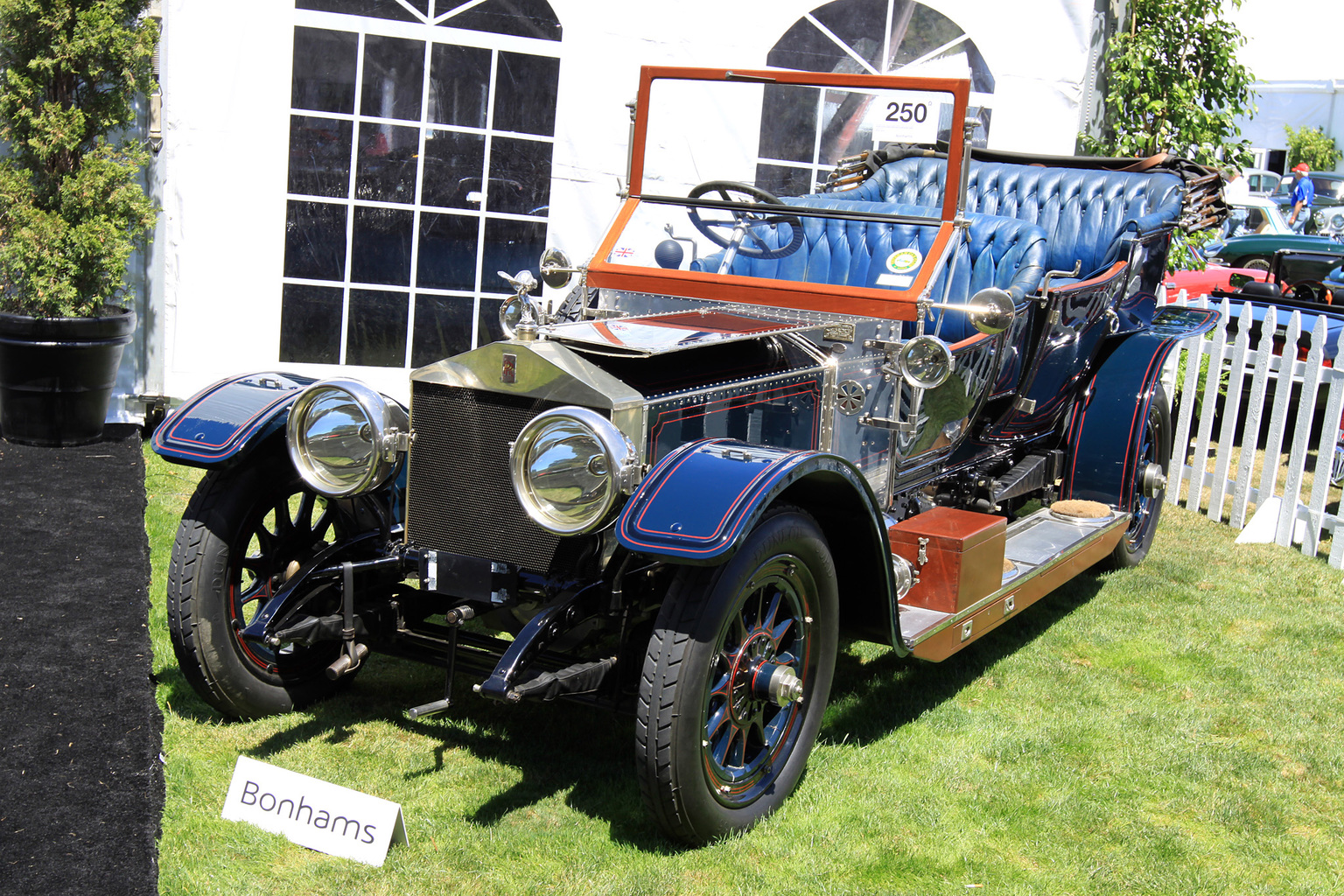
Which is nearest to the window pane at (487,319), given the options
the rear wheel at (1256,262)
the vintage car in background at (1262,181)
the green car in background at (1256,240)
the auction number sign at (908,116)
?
the auction number sign at (908,116)

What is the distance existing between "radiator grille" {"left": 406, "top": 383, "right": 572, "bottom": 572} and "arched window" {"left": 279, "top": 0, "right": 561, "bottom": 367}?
4019 millimetres

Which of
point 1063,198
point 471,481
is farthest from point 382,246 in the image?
point 471,481

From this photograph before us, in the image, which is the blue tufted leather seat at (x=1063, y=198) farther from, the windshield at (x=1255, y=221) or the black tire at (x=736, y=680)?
the windshield at (x=1255, y=221)

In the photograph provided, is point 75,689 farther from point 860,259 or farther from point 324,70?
Answer: point 324,70

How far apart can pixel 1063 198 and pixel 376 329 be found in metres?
3.85

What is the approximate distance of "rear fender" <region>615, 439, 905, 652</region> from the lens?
269 centimetres

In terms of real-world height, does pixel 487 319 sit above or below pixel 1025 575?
above

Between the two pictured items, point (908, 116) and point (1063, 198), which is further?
point (1063, 198)

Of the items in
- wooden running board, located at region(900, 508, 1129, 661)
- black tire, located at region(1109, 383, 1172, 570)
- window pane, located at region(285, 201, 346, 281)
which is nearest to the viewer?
wooden running board, located at region(900, 508, 1129, 661)

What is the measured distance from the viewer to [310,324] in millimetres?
6980

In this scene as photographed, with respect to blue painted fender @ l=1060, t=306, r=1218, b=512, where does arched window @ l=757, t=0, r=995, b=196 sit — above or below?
above

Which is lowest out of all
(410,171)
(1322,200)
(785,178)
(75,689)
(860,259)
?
(75,689)

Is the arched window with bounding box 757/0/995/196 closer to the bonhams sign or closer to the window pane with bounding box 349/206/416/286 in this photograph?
the window pane with bounding box 349/206/416/286

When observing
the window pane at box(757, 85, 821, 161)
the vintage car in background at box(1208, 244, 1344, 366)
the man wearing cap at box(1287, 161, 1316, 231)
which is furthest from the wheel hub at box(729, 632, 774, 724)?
the man wearing cap at box(1287, 161, 1316, 231)
